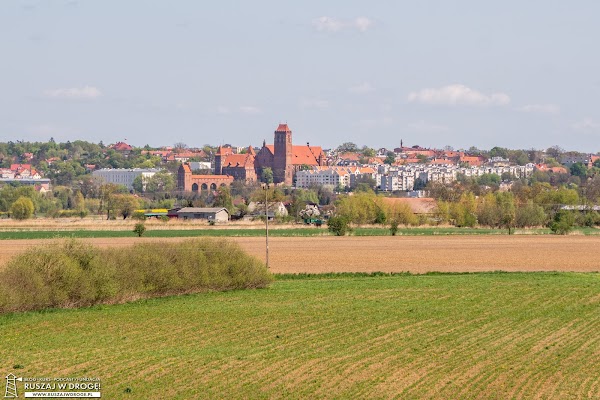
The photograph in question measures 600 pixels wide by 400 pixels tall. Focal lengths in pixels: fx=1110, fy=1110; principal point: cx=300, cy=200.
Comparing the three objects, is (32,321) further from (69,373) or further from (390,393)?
(390,393)

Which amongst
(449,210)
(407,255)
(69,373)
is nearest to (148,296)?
(69,373)

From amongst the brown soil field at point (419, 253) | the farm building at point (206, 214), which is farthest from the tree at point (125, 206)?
the brown soil field at point (419, 253)

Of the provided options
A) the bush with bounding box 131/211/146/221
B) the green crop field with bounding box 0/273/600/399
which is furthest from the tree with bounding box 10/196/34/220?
the green crop field with bounding box 0/273/600/399

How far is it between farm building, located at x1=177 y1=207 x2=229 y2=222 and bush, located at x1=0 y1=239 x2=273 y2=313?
96054 millimetres

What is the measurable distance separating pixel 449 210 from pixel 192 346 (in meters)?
115

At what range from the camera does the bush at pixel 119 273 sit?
1293 inches

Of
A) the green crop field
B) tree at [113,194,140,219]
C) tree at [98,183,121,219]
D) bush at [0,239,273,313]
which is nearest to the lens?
the green crop field

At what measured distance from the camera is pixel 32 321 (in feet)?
101

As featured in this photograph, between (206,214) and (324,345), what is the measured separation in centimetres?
11636

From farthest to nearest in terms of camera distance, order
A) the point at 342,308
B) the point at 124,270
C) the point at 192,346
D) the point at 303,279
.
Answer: the point at 303,279 < the point at 124,270 < the point at 342,308 < the point at 192,346

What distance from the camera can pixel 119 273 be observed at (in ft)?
121

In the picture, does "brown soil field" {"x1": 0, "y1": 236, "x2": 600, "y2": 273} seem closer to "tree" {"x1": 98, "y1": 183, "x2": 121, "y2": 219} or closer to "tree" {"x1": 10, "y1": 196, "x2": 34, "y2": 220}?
"tree" {"x1": 10, "y1": 196, "x2": 34, "y2": 220}

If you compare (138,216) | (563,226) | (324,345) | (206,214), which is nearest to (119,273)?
(324,345)

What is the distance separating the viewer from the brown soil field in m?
58.6
